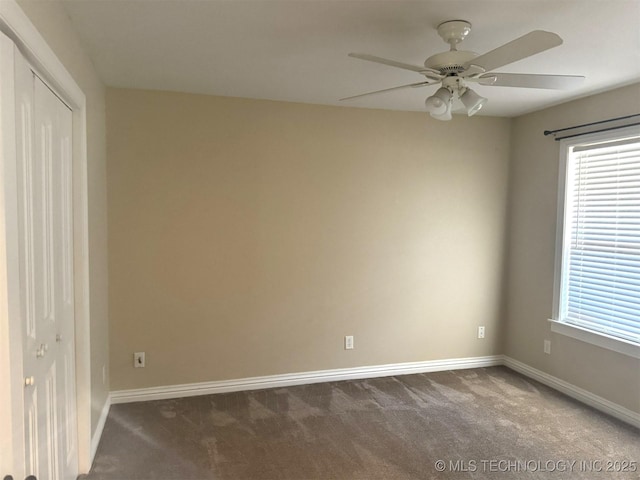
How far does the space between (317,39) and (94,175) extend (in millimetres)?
1605

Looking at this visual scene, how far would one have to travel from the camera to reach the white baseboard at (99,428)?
2.58 metres

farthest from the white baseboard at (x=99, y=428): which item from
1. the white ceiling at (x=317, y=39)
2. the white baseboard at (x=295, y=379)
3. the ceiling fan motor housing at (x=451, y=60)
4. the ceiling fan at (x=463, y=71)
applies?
the ceiling fan motor housing at (x=451, y=60)

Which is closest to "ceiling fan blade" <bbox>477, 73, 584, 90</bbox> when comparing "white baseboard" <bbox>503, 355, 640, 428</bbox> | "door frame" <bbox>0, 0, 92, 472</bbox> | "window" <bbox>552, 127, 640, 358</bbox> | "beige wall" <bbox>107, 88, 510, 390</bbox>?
"window" <bbox>552, 127, 640, 358</bbox>

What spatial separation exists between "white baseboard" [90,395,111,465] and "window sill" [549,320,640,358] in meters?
3.57

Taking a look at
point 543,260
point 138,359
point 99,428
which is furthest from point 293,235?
point 543,260

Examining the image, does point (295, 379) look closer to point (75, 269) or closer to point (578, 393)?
point (75, 269)

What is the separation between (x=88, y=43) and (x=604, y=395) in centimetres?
422

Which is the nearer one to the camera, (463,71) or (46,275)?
(46,275)

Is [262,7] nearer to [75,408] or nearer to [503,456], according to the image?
[75,408]

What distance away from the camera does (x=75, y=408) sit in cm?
236

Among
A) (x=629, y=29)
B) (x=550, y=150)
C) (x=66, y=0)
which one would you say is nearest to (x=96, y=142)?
(x=66, y=0)

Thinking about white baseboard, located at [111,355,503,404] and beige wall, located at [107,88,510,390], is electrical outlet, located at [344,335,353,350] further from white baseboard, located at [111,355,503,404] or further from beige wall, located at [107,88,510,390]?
white baseboard, located at [111,355,503,404]

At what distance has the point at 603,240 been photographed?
335 cm

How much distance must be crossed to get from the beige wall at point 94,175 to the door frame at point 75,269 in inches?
5.1
